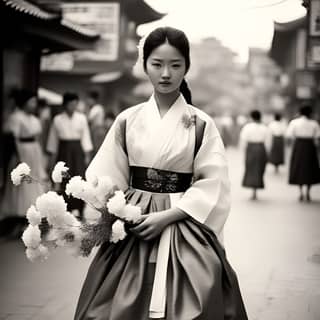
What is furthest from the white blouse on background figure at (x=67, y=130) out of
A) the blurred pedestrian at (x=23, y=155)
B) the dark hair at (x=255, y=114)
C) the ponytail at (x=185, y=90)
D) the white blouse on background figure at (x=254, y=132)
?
the ponytail at (x=185, y=90)

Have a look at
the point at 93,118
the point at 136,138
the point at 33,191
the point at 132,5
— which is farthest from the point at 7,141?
the point at 136,138

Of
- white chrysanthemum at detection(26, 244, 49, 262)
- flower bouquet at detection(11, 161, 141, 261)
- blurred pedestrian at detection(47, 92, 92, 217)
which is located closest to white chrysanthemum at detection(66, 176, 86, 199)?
flower bouquet at detection(11, 161, 141, 261)

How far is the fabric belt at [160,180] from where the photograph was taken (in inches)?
89.7

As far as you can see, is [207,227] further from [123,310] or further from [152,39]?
[152,39]

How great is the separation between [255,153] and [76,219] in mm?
6516

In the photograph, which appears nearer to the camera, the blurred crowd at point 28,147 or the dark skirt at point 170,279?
the dark skirt at point 170,279

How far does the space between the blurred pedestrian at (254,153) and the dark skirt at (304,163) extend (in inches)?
18.9

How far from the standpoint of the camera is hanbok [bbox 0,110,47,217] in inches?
231

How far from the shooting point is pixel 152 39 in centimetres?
228

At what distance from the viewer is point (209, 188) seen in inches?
89.5

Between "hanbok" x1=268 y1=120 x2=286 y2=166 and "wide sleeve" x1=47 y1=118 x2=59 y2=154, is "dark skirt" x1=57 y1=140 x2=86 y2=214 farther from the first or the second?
"hanbok" x1=268 y1=120 x2=286 y2=166

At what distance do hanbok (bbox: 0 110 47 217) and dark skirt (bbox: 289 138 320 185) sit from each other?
3.59 m

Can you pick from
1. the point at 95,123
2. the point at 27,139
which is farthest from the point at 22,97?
the point at 95,123

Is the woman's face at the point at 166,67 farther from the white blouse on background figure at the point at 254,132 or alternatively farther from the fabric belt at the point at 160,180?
the white blouse on background figure at the point at 254,132
